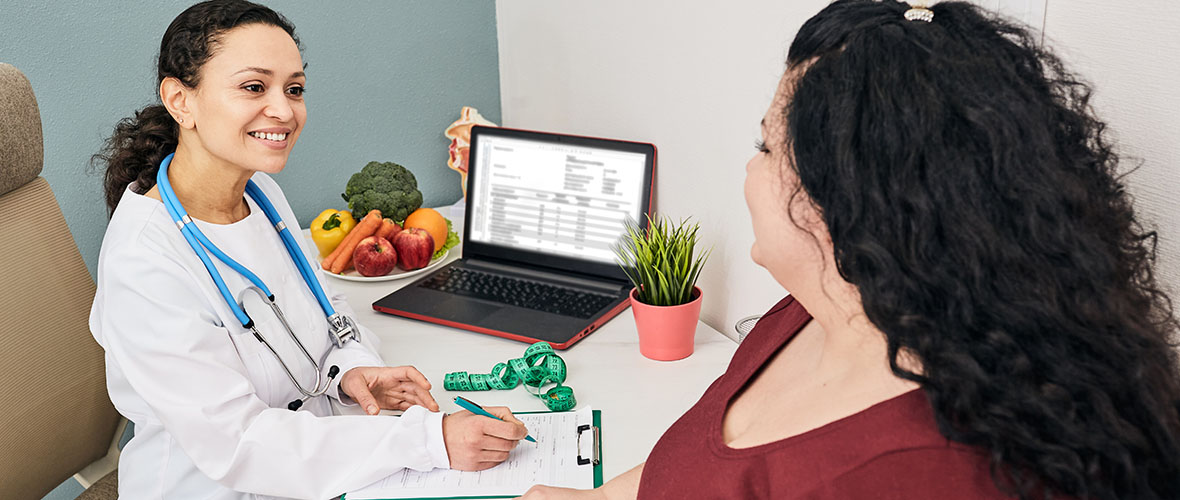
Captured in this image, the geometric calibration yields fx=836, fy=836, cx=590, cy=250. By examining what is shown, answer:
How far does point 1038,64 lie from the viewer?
61 centimetres

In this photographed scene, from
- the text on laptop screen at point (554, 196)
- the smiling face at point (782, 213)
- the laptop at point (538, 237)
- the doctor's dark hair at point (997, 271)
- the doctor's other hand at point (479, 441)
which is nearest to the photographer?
the doctor's dark hair at point (997, 271)

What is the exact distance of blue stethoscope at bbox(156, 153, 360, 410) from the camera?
1077 mm

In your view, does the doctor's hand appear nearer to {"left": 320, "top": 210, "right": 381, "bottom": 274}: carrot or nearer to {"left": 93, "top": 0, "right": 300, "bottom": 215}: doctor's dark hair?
{"left": 93, "top": 0, "right": 300, "bottom": 215}: doctor's dark hair

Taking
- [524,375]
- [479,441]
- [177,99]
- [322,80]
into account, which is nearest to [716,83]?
[524,375]

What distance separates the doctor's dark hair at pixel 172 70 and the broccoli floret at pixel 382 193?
53cm

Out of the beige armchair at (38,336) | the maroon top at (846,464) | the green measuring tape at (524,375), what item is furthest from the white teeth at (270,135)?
the maroon top at (846,464)

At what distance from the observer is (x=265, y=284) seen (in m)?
1.15

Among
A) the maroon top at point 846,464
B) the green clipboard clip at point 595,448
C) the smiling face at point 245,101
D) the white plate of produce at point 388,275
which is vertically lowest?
the white plate of produce at point 388,275

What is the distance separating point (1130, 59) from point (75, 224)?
1.75 metres

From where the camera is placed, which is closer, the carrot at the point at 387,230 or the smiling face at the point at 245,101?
the smiling face at the point at 245,101

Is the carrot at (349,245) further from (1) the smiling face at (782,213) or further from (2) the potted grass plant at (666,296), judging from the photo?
(1) the smiling face at (782,213)

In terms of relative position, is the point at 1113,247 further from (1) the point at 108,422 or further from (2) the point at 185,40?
(1) the point at 108,422

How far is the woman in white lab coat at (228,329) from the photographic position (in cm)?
100

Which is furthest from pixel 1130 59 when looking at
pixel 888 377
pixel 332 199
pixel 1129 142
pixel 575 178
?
pixel 332 199
